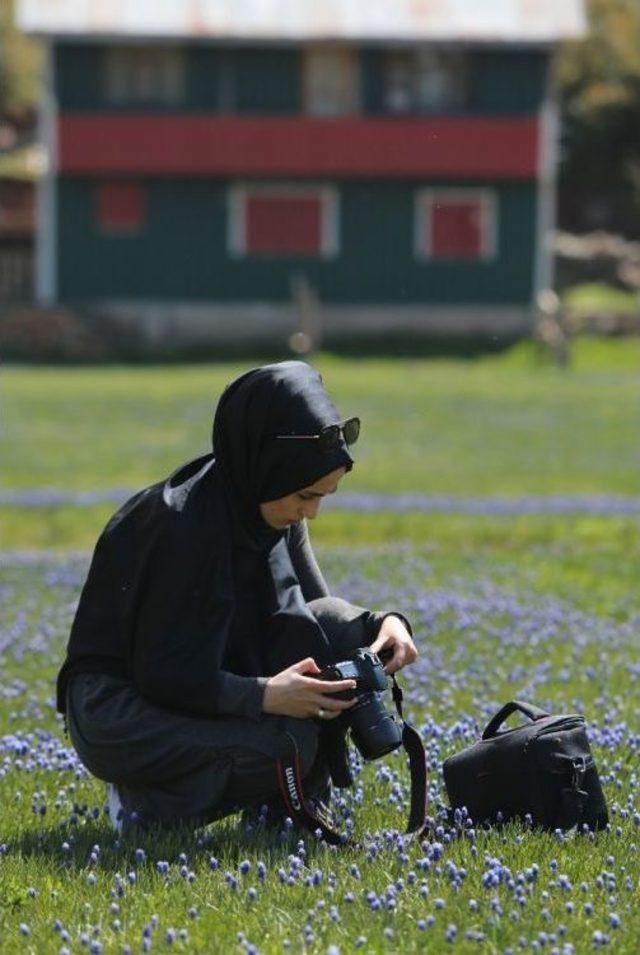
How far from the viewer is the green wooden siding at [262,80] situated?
162 ft

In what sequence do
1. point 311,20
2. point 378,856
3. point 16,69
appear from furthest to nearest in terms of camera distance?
point 16,69 → point 311,20 → point 378,856

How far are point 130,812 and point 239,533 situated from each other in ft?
3.24

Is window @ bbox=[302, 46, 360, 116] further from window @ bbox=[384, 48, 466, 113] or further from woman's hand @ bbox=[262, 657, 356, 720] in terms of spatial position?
woman's hand @ bbox=[262, 657, 356, 720]

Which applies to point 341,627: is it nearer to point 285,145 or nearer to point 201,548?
point 201,548

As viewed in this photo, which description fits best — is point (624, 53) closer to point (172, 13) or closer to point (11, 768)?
point (172, 13)

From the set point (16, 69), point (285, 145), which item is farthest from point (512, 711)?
point (16, 69)

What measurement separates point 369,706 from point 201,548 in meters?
0.73

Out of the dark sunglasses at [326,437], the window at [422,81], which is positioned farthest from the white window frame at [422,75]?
the dark sunglasses at [326,437]

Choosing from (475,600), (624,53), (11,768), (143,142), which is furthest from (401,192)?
(11,768)

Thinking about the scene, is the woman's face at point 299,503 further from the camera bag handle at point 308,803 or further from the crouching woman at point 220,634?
the camera bag handle at point 308,803

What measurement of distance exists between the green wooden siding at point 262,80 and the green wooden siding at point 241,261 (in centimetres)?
203

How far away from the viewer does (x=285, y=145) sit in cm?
4938

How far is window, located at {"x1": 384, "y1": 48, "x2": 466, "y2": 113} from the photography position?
163ft

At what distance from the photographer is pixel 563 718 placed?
20.8 ft
